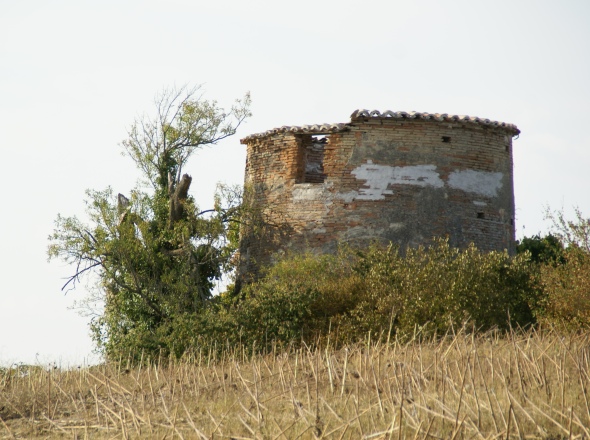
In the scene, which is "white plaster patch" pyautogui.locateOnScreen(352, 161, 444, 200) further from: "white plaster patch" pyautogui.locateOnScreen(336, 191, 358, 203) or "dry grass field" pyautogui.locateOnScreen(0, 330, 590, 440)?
"dry grass field" pyautogui.locateOnScreen(0, 330, 590, 440)

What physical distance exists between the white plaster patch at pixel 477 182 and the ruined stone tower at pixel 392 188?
21mm

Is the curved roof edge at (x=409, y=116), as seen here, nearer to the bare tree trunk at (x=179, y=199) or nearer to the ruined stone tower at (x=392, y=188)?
the ruined stone tower at (x=392, y=188)

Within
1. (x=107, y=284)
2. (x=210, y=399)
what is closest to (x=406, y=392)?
(x=210, y=399)

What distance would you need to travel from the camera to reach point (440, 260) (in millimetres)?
17609

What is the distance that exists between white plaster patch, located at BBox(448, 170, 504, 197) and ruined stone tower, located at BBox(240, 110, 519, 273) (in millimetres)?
21

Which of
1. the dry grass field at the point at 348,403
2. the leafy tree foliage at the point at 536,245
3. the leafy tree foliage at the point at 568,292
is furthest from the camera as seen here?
the leafy tree foliage at the point at 536,245

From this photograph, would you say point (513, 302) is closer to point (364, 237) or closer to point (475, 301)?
point (475, 301)

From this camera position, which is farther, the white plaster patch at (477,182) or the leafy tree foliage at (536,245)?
the leafy tree foliage at (536,245)

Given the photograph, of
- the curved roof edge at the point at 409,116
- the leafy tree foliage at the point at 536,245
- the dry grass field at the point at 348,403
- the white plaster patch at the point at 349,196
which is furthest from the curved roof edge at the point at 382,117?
the dry grass field at the point at 348,403

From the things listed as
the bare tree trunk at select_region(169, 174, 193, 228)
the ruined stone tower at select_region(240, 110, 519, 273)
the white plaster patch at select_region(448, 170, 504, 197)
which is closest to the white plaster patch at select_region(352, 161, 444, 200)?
the ruined stone tower at select_region(240, 110, 519, 273)

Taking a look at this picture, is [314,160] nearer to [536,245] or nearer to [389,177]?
[389,177]

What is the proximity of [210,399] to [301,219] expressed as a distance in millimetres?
10059

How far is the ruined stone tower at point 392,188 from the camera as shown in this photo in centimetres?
2011

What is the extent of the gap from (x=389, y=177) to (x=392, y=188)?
250mm
